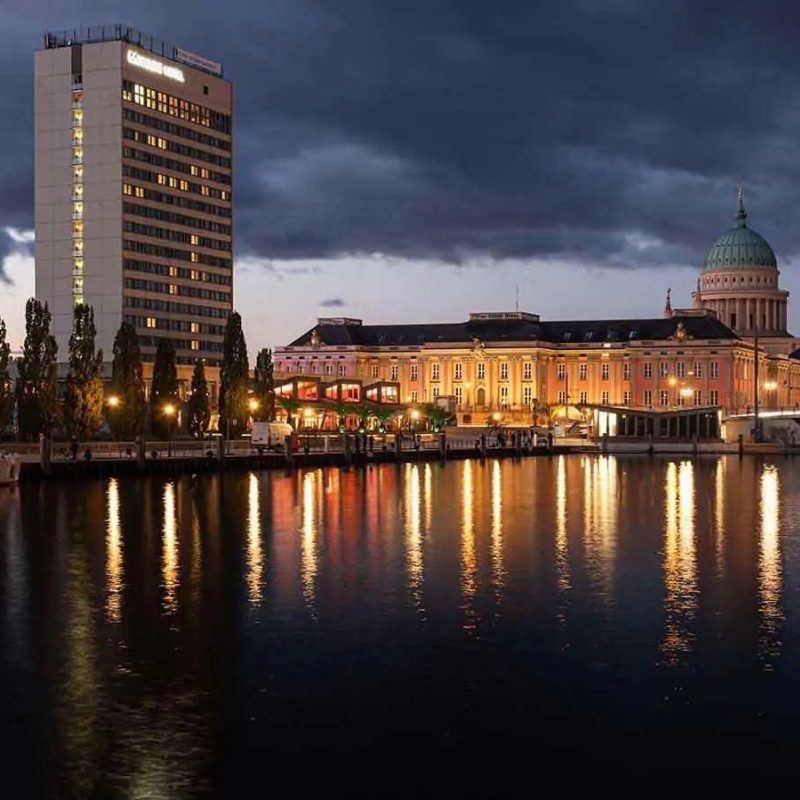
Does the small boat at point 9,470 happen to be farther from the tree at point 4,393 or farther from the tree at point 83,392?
the tree at point 83,392

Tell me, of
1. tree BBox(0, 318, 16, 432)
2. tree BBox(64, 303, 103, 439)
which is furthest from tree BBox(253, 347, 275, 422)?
tree BBox(0, 318, 16, 432)

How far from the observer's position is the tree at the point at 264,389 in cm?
14675

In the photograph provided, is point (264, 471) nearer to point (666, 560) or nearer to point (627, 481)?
point (627, 481)

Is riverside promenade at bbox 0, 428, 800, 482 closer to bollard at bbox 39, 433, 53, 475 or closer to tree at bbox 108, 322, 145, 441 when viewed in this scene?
bollard at bbox 39, 433, 53, 475

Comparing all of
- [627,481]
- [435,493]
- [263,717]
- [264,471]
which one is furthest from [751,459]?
[263,717]

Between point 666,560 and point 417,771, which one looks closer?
point 417,771

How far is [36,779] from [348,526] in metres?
44.0

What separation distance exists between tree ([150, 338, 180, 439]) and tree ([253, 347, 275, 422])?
52.3 ft

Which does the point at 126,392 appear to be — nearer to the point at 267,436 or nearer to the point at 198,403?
the point at 198,403

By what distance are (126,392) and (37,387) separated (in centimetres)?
1208

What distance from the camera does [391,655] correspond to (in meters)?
36.2

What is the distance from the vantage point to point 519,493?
9675 cm

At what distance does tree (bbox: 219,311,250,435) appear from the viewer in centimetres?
13812

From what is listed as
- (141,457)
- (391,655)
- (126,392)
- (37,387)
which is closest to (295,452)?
(126,392)
